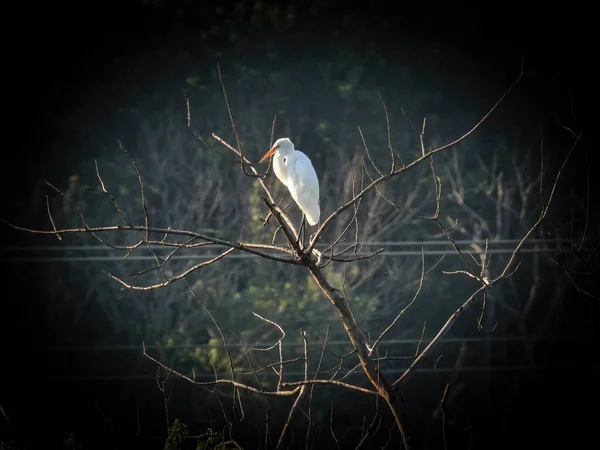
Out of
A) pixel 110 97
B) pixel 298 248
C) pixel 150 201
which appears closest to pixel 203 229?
pixel 150 201

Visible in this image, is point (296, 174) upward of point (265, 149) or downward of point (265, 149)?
downward

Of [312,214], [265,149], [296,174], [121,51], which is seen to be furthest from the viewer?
[121,51]

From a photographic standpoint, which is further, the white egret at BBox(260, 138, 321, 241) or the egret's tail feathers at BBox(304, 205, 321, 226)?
the egret's tail feathers at BBox(304, 205, 321, 226)

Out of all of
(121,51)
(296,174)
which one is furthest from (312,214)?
(121,51)

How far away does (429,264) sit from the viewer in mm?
5543

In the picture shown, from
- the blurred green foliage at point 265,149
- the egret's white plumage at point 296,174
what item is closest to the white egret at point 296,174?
the egret's white plumage at point 296,174

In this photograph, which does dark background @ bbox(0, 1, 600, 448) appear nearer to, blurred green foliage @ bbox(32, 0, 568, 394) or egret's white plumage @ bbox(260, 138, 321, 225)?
blurred green foliage @ bbox(32, 0, 568, 394)

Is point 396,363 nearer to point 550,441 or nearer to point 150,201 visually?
point 550,441

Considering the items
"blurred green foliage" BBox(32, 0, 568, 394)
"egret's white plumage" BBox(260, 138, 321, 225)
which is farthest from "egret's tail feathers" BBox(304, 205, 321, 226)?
"blurred green foliage" BBox(32, 0, 568, 394)

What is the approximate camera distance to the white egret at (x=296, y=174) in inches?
137

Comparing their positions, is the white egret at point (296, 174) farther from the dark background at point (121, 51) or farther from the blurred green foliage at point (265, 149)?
the dark background at point (121, 51)

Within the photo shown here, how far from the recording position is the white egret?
348 centimetres

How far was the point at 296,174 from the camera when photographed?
3494mm

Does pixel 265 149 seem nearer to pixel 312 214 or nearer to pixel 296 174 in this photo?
pixel 312 214
